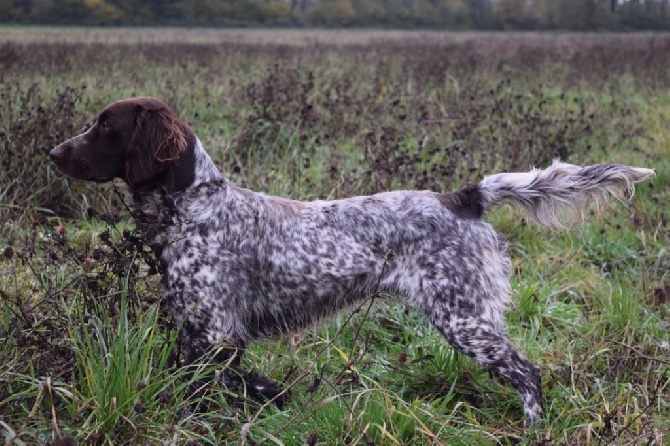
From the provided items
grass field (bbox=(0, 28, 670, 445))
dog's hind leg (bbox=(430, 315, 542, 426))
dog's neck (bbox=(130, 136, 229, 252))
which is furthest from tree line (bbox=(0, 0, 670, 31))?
dog's hind leg (bbox=(430, 315, 542, 426))

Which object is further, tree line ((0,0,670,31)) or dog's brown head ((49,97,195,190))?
tree line ((0,0,670,31))

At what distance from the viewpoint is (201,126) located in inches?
301

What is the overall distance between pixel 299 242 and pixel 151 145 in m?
0.81

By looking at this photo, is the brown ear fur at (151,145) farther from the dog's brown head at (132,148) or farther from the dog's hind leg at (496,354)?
the dog's hind leg at (496,354)

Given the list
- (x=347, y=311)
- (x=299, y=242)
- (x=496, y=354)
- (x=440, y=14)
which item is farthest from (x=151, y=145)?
(x=440, y=14)

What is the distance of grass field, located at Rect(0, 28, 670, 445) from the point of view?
2.78 metres

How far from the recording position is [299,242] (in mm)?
3385

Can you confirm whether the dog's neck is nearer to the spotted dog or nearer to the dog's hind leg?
the spotted dog

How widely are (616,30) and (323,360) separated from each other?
38.4m

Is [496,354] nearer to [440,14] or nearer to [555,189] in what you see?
[555,189]

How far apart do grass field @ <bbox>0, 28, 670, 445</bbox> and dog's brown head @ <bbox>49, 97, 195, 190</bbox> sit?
129mm

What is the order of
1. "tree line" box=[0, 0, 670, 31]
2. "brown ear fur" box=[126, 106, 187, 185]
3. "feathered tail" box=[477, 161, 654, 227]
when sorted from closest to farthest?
1. "brown ear fur" box=[126, 106, 187, 185]
2. "feathered tail" box=[477, 161, 654, 227]
3. "tree line" box=[0, 0, 670, 31]

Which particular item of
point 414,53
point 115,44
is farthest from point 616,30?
point 115,44

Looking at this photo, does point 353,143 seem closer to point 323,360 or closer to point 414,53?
point 323,360
